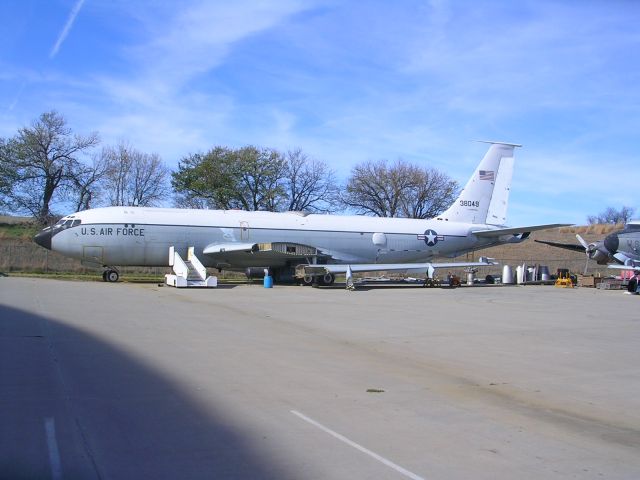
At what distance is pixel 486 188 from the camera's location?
125ft

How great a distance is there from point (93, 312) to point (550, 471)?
43.1 feet

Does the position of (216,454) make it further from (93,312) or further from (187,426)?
(93,312)

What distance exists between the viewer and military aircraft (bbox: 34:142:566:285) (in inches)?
1166

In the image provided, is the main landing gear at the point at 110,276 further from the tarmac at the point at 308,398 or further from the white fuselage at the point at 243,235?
the tarmac at the point at 308,398

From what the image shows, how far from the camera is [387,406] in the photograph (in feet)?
24.3

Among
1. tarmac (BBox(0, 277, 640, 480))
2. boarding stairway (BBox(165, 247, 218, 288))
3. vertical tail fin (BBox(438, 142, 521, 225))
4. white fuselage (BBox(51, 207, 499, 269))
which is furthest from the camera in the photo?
vertical tail fin (BBox(438, 142, 521, 225))

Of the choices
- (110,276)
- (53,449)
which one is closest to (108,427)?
(53,449)

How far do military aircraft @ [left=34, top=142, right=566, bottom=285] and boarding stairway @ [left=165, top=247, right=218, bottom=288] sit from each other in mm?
1755

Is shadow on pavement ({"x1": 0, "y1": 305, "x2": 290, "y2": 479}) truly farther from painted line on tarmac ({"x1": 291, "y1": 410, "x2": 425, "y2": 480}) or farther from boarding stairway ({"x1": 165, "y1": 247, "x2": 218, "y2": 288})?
boarding stairway ({"x1": 165, "y1": 247, "x2": 218, "y2": 288})

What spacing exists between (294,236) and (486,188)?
12838 mm

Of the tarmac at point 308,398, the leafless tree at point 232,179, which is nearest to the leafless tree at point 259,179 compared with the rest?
the leafless tree at point 232,179

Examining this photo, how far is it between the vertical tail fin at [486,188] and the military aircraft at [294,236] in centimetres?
6

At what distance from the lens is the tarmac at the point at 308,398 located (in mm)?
5328

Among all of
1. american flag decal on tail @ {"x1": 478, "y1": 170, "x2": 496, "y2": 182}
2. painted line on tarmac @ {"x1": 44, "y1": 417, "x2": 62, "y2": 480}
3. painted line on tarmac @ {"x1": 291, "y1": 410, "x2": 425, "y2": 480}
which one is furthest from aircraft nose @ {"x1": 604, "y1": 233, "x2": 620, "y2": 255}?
painted line on tarmac @ {"x1": 44, "y1": 417, "x2": 62, "y2": 480}
